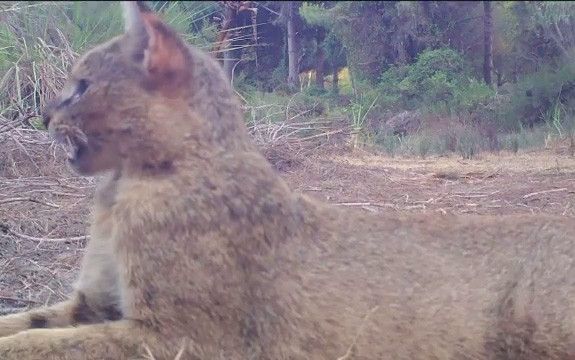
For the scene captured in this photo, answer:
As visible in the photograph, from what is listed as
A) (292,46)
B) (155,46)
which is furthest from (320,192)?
(155,46)

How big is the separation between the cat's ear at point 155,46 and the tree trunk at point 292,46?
39 cm

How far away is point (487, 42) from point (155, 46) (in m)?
1.06

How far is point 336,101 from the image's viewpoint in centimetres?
661

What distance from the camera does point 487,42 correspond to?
9.04 ft

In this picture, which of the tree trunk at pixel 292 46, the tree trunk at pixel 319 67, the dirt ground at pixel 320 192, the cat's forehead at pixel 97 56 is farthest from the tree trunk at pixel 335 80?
the cat's forehead at pixel 97 56

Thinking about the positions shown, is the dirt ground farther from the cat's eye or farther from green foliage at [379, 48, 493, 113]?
the cat's eye

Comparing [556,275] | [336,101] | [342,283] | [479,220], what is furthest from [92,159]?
[336,101]

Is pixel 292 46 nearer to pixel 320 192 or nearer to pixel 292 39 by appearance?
pixel 292 39

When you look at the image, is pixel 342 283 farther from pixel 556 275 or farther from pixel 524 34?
pixel 524 34

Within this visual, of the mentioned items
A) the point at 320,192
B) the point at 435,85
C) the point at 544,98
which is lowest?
the point at 320,192

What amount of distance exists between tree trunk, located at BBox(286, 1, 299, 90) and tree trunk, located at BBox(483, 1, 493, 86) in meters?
0.51

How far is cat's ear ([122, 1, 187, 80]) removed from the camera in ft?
9.03

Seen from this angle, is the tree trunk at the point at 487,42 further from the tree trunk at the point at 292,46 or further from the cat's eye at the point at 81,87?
the cat's eye at the point at 81,87

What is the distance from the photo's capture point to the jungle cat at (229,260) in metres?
2.80
